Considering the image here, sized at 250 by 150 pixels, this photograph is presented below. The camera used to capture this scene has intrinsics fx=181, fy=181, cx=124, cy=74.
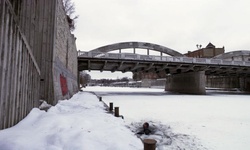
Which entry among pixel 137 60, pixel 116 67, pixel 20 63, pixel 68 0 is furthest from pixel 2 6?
pixel 68 0

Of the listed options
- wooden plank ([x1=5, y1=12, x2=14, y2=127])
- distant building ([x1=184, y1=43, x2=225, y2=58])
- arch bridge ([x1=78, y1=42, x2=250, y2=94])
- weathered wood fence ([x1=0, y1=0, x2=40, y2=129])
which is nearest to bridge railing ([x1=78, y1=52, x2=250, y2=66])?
arch bridge ([x1=78, y1=42, x2=250, y2=94])

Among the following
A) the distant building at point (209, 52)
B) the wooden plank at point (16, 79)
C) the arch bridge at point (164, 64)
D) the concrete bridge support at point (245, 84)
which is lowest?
the concrete bridge support at point (245, 84)

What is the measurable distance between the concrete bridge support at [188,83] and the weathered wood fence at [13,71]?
1302 inches

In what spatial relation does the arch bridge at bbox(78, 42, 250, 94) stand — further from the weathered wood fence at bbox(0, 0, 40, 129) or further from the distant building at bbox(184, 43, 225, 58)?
the distant building at bbox(184, 43, 225, 58)

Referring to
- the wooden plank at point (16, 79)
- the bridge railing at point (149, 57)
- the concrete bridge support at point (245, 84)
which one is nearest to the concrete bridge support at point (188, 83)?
the bridge railing at point (149, 57)

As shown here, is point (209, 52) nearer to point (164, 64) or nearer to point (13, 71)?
point (164, 64)

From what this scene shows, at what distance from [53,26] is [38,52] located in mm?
1554

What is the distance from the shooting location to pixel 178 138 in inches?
236

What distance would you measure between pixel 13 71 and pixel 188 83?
3624 cm

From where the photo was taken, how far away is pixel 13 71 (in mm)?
4547

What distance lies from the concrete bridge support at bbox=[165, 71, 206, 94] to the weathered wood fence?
33071 mm

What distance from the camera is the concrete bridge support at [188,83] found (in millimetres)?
34403

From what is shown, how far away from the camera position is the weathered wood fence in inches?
157

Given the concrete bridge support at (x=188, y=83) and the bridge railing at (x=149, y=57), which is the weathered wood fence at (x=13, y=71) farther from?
the concrete bridge support at (x=188, y=83)
